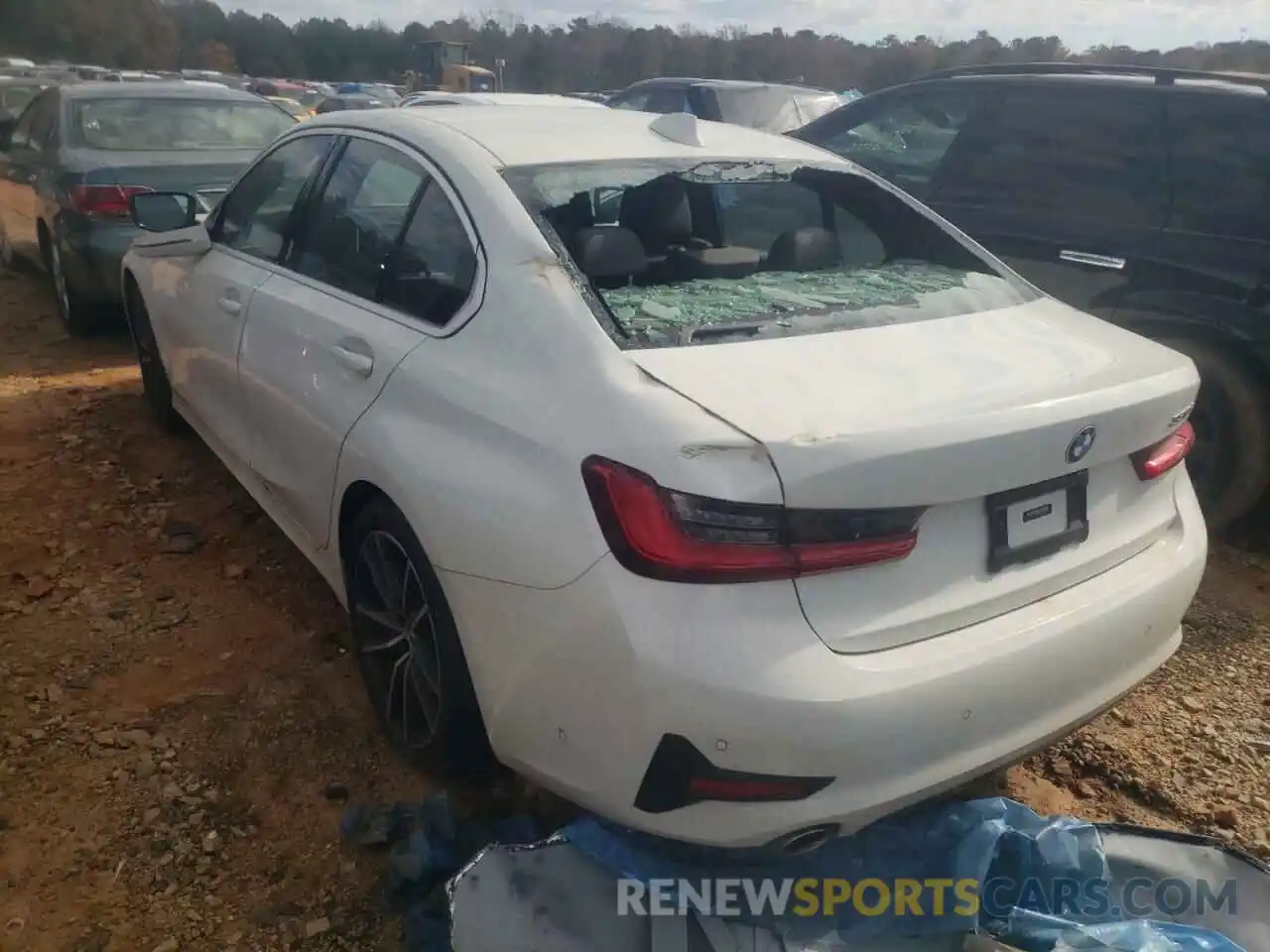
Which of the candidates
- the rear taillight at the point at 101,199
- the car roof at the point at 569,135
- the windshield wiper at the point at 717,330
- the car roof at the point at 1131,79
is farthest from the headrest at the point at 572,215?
the rear taillight at the point at 101,199

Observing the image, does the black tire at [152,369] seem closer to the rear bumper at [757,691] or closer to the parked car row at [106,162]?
the parked car row at [106,162]

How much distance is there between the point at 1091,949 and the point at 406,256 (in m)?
2.10

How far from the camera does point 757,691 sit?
167cm

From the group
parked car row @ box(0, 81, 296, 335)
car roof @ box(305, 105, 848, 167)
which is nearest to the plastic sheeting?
car roof @ box(305, 105, 848, 167)

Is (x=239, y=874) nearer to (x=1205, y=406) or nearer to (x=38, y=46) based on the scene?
(x=1205, y=406)

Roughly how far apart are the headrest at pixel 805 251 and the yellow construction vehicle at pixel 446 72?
3018cm

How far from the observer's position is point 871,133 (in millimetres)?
5102

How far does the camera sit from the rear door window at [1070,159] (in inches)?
162

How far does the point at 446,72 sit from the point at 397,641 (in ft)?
115

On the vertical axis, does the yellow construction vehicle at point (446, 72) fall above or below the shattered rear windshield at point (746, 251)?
above

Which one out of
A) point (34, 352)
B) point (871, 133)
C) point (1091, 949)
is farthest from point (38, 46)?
point (1091, 949)

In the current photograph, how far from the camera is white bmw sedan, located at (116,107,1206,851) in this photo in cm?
171

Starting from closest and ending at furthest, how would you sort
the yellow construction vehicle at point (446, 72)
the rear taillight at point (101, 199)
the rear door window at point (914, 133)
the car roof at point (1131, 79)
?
the car roof at point (1131, 79), the rear door window at point (914, 133), the rear taillight at point (101, 199), the yellow construction vehicle at point (446, 72)

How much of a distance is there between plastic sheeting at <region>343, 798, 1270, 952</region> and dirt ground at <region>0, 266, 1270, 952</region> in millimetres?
324
